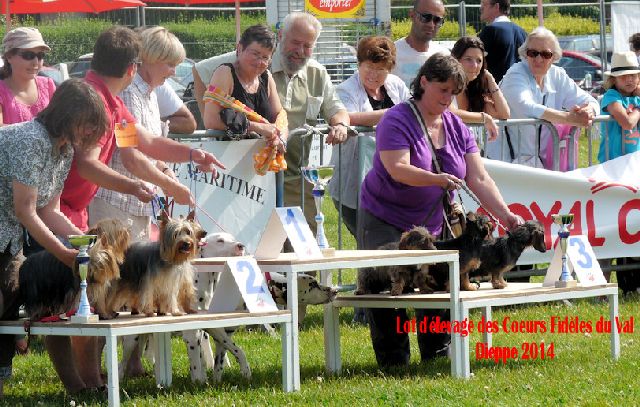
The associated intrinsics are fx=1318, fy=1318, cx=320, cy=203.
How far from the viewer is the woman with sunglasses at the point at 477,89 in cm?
1037

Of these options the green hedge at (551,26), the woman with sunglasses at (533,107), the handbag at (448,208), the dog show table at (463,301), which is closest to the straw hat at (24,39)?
the handbag at (448,208)

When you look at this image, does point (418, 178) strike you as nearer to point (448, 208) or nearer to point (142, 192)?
point (448, 208)

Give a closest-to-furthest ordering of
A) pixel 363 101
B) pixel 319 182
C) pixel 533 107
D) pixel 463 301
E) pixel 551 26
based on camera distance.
Result: pixel 463 301 < pixel 319 182 < pixel 363 101 < pixel 533 107 < pixel 551 26

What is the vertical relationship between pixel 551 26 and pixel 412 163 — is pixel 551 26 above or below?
below

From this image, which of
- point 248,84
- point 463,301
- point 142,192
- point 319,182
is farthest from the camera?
point 248,84

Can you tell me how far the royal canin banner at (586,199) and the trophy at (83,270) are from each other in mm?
4402

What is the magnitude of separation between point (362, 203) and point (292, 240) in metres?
1.24

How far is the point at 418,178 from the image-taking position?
7738 mm

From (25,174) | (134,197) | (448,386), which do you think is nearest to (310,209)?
(134,197)

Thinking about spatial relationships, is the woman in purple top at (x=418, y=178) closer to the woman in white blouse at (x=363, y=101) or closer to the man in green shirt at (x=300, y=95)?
the man in green shirt at (x=300, y=95)

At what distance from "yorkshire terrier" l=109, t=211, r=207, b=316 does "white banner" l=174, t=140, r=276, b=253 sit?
86.8 inches

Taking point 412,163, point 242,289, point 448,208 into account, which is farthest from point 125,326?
point 448,208

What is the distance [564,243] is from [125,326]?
2.98 meters

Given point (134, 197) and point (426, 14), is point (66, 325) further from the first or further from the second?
point (426, 14)
